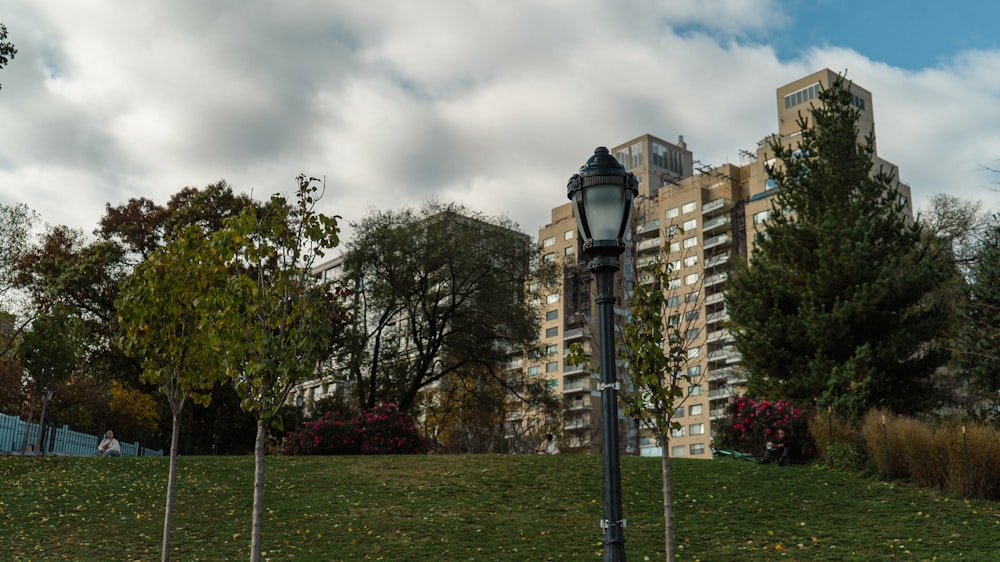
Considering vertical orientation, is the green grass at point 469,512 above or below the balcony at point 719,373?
below

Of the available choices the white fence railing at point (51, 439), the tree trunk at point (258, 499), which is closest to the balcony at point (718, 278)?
the tree trunk at point (258, 499)

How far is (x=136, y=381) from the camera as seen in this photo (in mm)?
38594

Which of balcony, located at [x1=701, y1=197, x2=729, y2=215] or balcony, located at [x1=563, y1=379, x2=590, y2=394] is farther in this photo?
balcony, located at [x1=563, y1=379, x2=590, y2=394]

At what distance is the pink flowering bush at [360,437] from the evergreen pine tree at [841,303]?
1173 cm

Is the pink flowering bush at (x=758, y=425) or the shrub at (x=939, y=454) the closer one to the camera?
the shrub at (x=939, y=454)

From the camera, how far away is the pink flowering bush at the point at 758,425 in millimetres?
24609

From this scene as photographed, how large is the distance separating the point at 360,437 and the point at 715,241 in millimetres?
73910

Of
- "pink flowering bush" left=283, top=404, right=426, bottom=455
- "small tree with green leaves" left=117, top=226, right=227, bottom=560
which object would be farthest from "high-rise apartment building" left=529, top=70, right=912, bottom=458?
"small tree with green leaves" left=117, top=226, right=227, bottom=560

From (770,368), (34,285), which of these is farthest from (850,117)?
(34,285)

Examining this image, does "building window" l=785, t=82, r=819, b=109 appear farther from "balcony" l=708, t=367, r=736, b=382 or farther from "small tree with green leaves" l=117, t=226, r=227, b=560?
"small tree with green leaves" l=117, t=226, r=227, b=560

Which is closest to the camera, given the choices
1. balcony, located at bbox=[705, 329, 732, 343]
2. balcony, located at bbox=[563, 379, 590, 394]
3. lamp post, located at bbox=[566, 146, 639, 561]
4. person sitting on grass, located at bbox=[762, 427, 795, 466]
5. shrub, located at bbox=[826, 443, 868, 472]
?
lamp post, located at bbox=[566, 146, 639, 561]

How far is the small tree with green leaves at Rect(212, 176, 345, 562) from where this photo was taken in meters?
10.4

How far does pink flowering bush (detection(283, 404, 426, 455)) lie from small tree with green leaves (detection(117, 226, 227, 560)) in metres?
14.7

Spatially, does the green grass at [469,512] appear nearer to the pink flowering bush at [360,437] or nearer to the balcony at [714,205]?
the pink flowering bush at [360,437]
